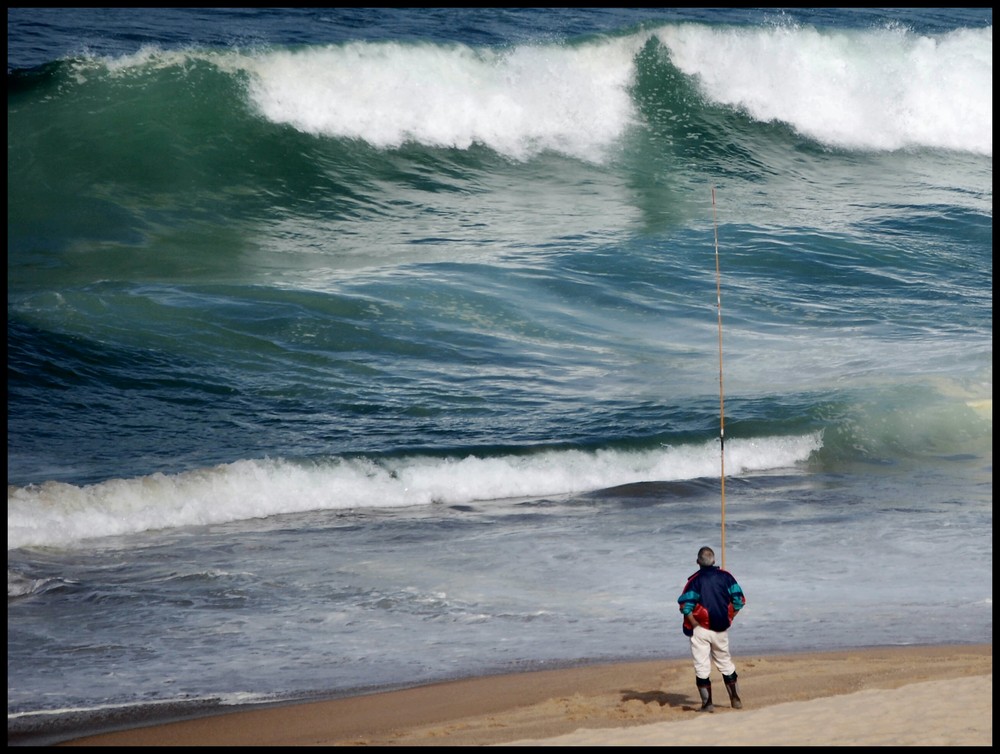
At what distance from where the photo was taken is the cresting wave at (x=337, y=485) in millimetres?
9039

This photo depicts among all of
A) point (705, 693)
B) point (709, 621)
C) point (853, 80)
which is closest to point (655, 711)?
point (705, 693)

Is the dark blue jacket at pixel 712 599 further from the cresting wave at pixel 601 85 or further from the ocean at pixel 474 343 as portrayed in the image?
the cresting wave at pixel 601 85

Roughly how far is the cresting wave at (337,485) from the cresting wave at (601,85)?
960 centimetres

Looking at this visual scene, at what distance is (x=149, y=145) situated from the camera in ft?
57.6

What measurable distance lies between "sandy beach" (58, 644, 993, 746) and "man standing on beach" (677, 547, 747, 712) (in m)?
0.14

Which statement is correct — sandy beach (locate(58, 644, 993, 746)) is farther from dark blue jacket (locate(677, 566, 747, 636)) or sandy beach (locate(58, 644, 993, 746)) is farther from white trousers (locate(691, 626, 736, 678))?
dark blue jacket (locate(677, 566, 747, 636))

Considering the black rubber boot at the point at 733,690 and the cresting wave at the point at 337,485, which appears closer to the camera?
the black rubber boot at the point at 733,690

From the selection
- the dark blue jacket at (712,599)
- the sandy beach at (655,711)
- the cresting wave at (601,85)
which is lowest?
the sandy beach at (655,711)

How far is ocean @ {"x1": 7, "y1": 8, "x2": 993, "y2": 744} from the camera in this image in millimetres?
7621

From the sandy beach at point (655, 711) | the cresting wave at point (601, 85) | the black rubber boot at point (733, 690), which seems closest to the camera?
the sandy beach at point (655, 711)

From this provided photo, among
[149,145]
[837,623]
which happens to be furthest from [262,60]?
[837,623]

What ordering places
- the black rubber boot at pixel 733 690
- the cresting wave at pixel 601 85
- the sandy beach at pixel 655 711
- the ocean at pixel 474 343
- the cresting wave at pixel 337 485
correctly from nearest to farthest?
the sandy beach at pixel 655 711 < the black rubber boot at pixel 733 690 < the ocean at pixel 474 343 < the cresting wave at pixel 337 485 < the cresting wave at pixel 601 85

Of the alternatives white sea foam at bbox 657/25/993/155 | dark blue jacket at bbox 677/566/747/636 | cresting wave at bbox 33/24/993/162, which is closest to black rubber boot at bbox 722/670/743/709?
dark blue jacket at bbox 677/566/747/636

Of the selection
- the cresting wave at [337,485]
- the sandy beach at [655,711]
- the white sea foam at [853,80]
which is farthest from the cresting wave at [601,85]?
the sandy beach at [655,711]
